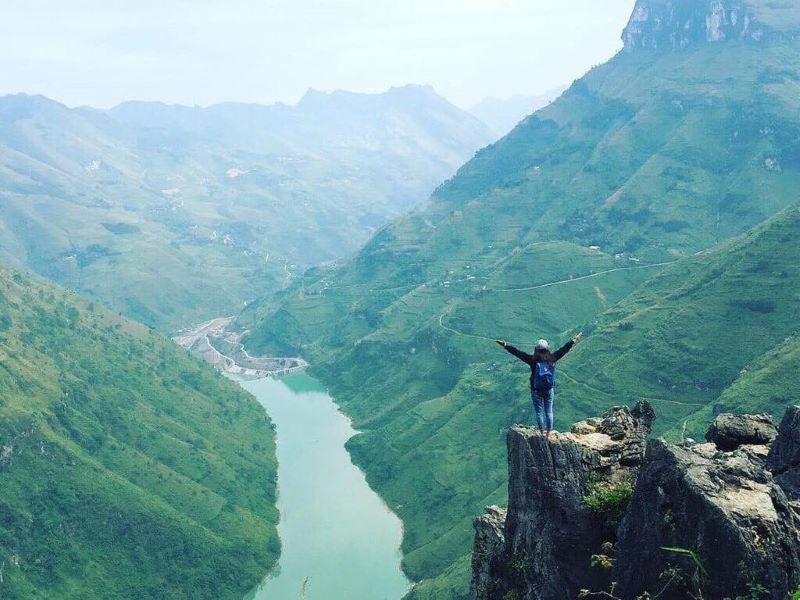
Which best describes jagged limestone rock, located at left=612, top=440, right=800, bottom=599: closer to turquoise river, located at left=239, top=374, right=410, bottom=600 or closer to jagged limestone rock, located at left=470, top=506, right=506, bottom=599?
jagged limestone rock, located at left=470, top=506, right=506, bottom=599

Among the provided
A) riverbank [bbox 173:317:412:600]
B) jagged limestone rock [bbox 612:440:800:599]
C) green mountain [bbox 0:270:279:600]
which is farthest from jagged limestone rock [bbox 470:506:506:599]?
green mountain [bbox 0:270:279:600]

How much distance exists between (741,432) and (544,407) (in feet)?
25.1

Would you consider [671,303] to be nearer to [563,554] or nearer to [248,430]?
[248,430]

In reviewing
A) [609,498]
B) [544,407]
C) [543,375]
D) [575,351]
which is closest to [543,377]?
[543,375]

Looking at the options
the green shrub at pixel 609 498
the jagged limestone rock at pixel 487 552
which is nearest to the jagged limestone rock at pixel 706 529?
the green shrub at pixel 609 498

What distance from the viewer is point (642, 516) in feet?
51.7

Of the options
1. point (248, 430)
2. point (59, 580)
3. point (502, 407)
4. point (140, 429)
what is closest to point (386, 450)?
point (502, 407)

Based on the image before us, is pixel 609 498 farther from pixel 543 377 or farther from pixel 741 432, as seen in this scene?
pixel 741 432

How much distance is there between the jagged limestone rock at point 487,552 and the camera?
2102cm

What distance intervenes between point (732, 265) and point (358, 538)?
82826 millimetres

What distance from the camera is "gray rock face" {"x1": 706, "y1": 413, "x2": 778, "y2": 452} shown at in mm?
21969

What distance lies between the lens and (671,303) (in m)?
130

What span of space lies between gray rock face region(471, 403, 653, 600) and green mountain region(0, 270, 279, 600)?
95.1 m

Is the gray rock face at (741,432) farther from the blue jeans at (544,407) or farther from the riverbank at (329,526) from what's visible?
the riverbank at (329,526)
